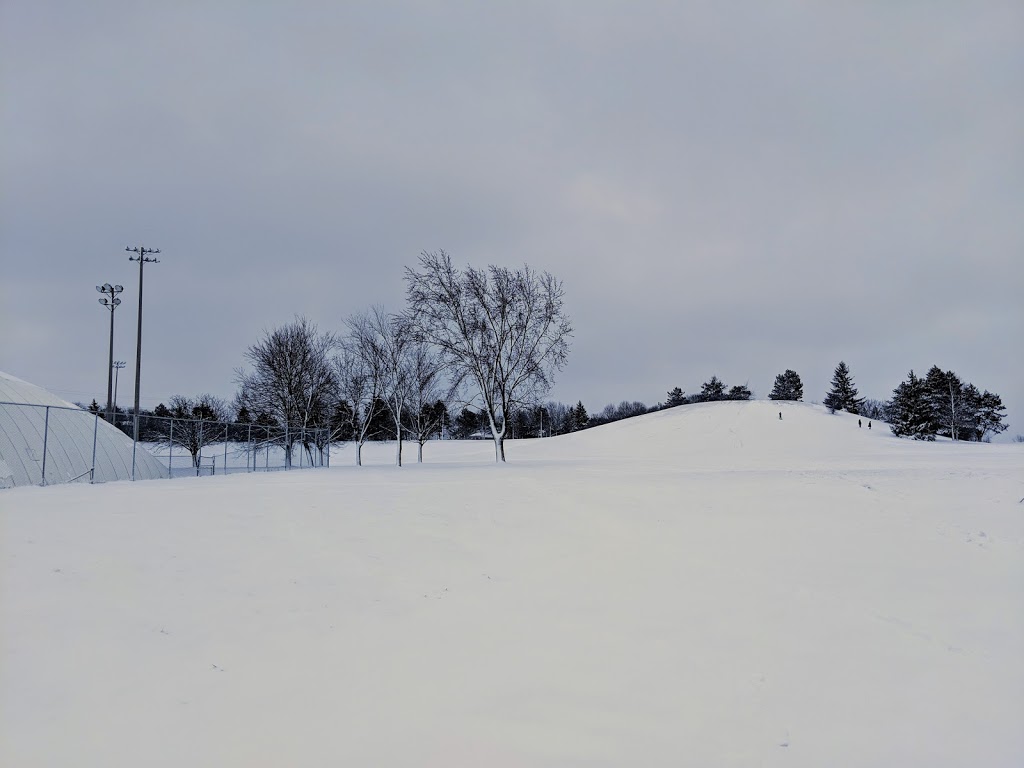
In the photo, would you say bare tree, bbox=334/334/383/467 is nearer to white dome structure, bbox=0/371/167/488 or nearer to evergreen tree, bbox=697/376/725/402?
white dome structure, bbox=0/371/167/488

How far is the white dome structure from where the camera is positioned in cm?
1577

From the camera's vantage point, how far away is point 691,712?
5391mm

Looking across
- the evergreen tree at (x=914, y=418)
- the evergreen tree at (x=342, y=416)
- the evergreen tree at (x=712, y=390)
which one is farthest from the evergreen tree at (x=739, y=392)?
the evergreen tree at (x=342, y=416)

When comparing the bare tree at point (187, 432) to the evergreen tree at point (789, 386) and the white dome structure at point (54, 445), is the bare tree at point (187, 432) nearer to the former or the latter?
the white dome structure at point (54, 445)

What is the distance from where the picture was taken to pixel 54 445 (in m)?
17.0

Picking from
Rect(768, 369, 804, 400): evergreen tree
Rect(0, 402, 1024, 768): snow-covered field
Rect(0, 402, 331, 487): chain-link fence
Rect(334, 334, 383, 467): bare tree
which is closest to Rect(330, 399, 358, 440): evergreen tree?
Rect(334, 334, 383, 467): bare tree

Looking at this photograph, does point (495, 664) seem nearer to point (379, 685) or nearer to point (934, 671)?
point (379, 685)

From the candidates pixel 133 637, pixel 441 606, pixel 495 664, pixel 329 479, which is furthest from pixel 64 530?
pixel 329 479

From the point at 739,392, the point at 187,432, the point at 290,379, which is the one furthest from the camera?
the point at 739,392

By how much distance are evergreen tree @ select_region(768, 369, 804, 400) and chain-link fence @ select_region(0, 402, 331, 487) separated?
84088 millimetres

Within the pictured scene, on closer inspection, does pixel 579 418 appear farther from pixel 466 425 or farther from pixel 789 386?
pixel 789 386

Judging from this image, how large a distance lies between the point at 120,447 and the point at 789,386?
315 feet

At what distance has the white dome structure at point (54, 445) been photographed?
1577 centimetres

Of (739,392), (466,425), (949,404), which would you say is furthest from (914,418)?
(466,425)
